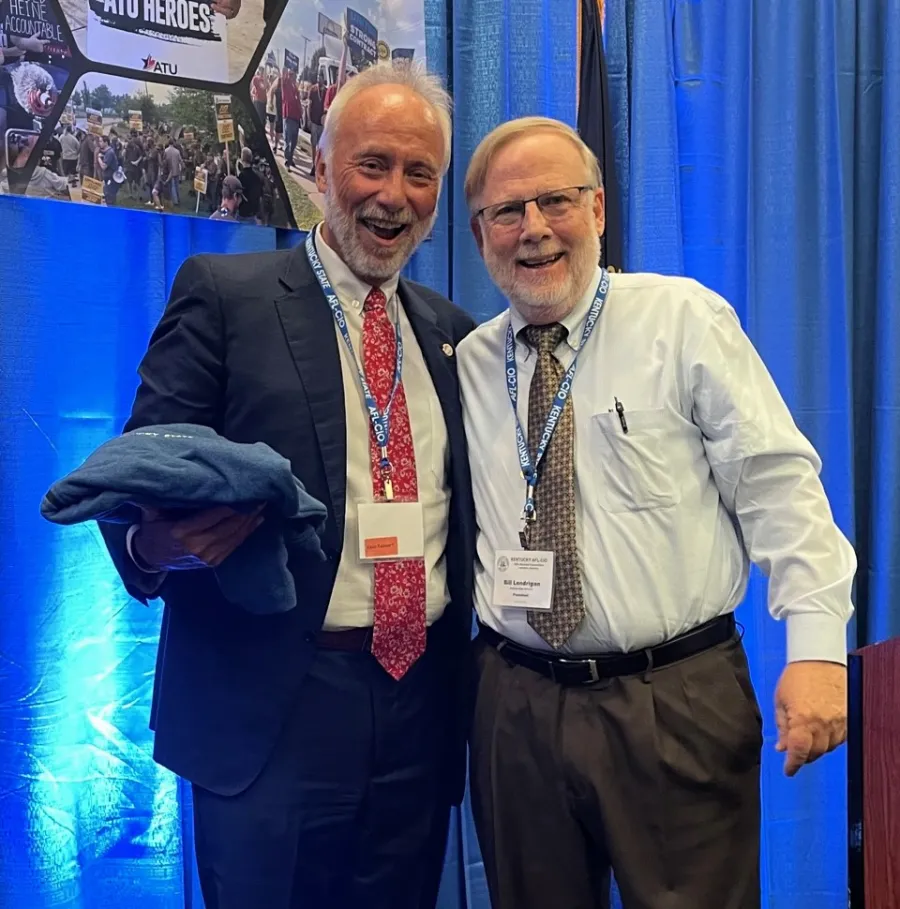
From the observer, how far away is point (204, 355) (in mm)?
1405

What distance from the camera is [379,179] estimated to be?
5.16 ft

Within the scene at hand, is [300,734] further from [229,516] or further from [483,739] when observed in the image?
[229,516]

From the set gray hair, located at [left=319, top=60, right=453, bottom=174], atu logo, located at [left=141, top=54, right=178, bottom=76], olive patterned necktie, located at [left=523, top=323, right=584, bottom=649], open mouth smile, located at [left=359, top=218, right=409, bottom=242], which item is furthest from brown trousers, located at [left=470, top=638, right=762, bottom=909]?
atu logo, located at [left=141, top=54, right=178, bottom=76]

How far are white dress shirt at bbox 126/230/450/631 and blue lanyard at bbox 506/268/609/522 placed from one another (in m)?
0.14

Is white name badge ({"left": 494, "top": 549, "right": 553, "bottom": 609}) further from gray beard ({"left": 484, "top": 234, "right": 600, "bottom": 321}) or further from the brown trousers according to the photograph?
gray beard ({"left": 484, "top": 234, "right": 600, "bottom": 321})

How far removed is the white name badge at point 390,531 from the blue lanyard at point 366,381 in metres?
0.03

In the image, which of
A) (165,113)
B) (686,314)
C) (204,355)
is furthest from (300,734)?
(165,113)

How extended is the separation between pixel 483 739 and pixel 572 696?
0.64 ft

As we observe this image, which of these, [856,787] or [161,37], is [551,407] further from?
[161,37]

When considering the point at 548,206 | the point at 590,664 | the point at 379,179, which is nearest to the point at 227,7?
the point at 379,179

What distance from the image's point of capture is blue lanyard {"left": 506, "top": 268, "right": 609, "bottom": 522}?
4.78ft

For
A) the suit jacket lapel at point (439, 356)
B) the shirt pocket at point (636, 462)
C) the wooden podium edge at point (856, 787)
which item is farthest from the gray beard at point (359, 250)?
the wooden podium edge at point (856, 787)

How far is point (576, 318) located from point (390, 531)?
0.50 meters

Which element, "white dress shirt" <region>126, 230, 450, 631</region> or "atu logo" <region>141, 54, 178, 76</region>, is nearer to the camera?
"white dress shirt" <region>126, 230, 450, 631</region>
